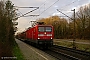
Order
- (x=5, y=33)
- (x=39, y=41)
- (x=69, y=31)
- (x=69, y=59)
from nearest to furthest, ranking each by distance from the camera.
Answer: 1. (x=5, y=33)
2. (x=69, y=59)
3. (x=39, y=41)
4. (x=69, y=31)

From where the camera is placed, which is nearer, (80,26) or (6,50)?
(6,50)

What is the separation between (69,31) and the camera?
81.0 meters

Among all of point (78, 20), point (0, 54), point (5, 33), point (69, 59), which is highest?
point (78, 20)

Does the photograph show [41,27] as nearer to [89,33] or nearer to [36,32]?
[36,32]

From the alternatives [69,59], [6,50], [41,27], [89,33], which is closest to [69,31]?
[89,33]

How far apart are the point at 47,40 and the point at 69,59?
1016cm

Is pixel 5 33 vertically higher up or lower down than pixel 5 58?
higher up

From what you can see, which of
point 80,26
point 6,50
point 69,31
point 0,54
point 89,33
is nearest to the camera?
point 0,54

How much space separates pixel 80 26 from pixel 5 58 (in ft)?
200

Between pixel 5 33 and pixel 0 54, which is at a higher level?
pixel 5 33

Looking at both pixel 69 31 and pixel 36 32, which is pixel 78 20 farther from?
pixel 36 32

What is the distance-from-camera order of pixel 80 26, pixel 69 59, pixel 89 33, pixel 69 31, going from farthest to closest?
pixel 69 31 < pixel 80 26 < pixel 89 33 < pixel 69 59

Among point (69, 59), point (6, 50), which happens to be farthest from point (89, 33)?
point (6, 50)

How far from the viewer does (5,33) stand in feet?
50.9
